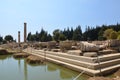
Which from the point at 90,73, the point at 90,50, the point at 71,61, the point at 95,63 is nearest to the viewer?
the point at 90,73

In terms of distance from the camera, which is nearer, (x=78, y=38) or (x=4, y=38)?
(x=78, y=38)

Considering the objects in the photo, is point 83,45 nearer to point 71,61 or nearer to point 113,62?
point 71,61

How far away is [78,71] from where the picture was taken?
893cm

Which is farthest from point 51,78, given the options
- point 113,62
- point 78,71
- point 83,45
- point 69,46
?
point 69,46

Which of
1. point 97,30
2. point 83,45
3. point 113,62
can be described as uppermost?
point 97,30

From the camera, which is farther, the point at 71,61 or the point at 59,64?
the point at 59,64

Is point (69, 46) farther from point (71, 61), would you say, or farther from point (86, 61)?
point (86, 61)

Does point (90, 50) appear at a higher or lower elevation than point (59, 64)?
higher

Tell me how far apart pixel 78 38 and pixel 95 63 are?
41.1 meters

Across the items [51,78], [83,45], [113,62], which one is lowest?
[51,78]

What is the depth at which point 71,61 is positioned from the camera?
10625 millimetres

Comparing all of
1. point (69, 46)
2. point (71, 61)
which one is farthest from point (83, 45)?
point (69, 46)

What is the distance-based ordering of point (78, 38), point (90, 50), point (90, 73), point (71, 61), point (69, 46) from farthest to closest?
point (78, 38)
point (69, 46)
point (90, 50)
point (71, 61)
point (90, 73)

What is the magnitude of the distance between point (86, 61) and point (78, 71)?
854mm
